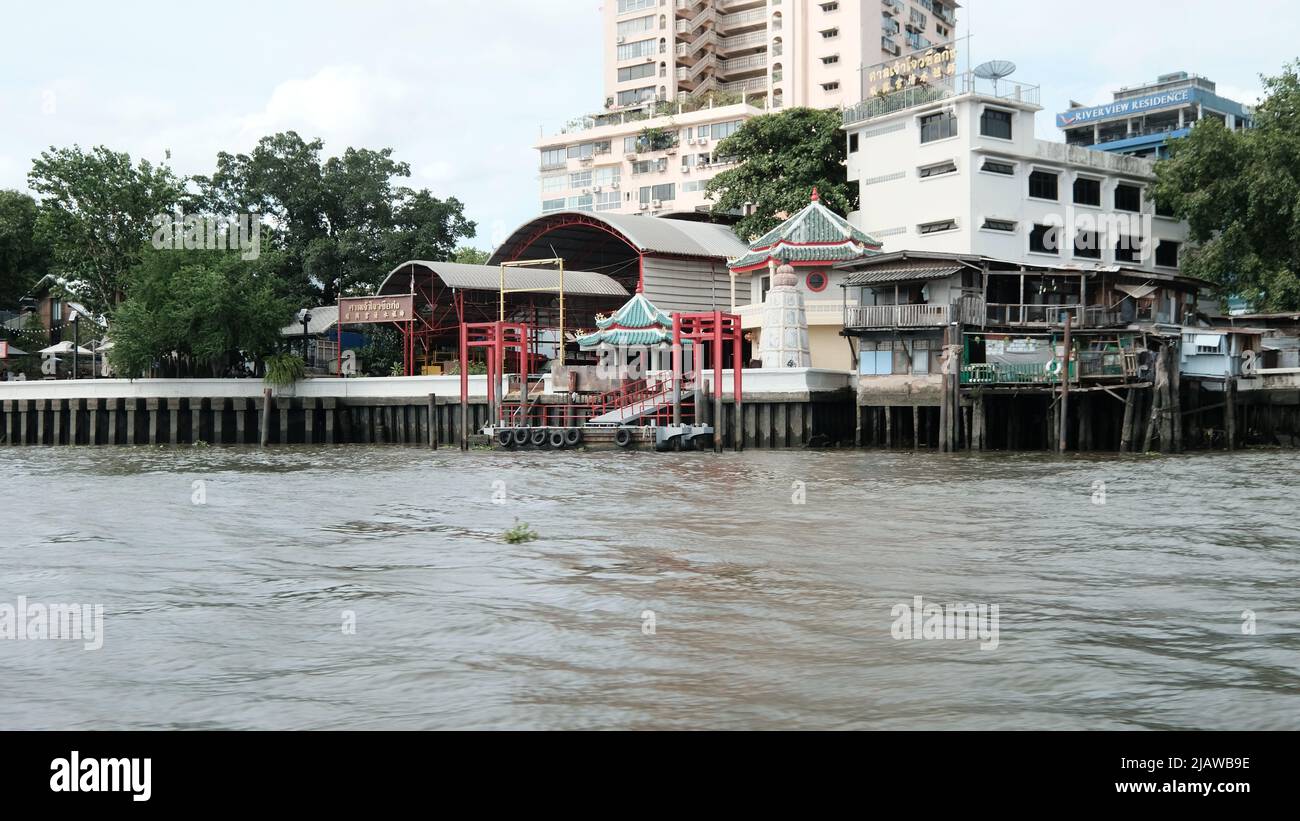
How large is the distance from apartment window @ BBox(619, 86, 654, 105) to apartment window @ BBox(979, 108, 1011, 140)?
46.1 m

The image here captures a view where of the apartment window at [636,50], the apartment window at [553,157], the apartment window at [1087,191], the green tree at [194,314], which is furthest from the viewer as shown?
the apartment window at [636,50]

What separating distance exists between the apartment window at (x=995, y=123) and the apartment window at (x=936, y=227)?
4.15 metres

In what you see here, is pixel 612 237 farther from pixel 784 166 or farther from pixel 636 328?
pixel 636 328

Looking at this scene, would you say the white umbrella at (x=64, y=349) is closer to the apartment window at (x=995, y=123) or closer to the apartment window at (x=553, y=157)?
the apartment window at (x=553, y=157)

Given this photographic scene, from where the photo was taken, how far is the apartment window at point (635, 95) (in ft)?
315

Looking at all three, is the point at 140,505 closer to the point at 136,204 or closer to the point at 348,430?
the point at 348,430

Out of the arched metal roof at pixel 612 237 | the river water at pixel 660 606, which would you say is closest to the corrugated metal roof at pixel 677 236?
the arched metal roof at pixel 612 237

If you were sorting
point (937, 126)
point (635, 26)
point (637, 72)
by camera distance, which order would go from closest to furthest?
point (937, 126) < point (635, 26) < point (637, 72)

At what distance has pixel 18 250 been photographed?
67812mm

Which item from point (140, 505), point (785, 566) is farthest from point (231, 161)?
point (785, 566)

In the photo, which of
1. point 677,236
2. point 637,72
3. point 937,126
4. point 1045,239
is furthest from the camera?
point 637,72

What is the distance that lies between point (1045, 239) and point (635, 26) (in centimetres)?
5246

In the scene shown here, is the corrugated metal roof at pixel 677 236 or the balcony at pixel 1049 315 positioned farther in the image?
the corrugated metal roof at pixel 677 236

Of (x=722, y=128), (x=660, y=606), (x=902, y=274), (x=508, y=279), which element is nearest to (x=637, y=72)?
(x=722, y=128)
